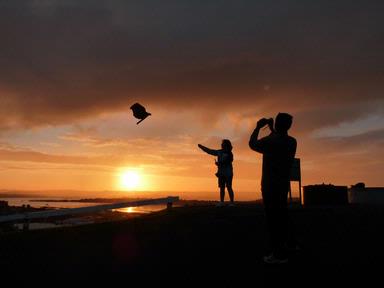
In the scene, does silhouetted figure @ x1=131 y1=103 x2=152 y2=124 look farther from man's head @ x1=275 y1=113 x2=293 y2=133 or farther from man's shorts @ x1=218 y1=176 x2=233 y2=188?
man's head @ x1=275 y1=113 x2=293 y2=133

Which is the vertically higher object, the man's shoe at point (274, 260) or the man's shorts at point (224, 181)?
the man's shorts at point (224, 181)

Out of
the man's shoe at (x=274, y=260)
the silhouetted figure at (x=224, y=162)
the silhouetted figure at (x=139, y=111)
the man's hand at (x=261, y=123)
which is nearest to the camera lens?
the man's shoe at (x=274, y=260)

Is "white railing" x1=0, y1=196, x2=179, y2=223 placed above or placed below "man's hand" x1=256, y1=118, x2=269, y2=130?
below

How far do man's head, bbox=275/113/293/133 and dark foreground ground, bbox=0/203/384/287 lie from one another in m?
2.50

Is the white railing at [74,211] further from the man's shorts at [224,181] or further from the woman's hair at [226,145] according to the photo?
the woman's hair at [226,145]

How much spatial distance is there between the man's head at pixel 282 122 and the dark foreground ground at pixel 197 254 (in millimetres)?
2496

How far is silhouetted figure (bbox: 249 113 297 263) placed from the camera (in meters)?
7.62

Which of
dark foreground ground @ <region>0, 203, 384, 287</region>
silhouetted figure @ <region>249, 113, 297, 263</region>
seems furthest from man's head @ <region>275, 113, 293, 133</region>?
dark foreground ground @ <region>0, 203, 384, 287</region>

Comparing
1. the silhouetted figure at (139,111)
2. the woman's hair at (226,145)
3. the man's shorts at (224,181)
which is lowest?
the man's shorts at (224,181)

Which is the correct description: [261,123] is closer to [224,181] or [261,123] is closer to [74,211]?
[224,181]

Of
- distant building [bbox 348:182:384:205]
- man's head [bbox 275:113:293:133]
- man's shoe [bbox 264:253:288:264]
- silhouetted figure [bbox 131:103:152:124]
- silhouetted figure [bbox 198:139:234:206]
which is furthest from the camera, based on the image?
distant building [bbox 348:182:384:205]

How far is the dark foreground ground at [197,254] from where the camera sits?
23.8 ft

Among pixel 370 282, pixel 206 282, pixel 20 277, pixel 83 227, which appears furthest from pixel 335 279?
pixel 83 227

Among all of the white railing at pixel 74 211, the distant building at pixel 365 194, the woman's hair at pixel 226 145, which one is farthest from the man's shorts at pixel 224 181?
the distant building at pixel 365 194
